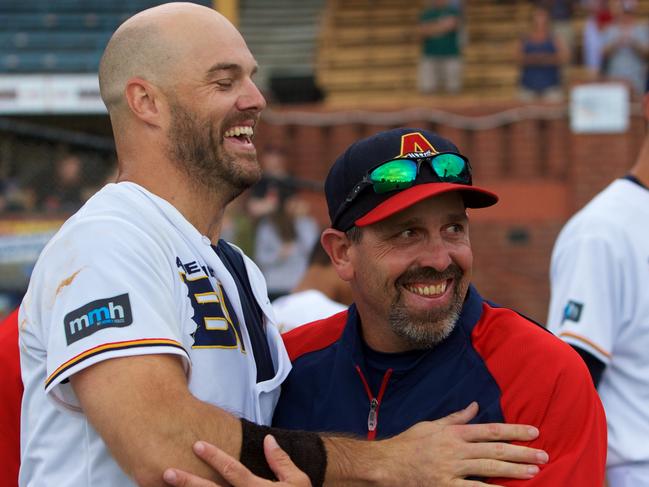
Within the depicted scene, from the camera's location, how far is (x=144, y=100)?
2.94m

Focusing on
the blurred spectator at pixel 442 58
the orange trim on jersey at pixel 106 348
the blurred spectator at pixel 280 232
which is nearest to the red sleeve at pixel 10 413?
the orange trim on jersey at pixel 106 348

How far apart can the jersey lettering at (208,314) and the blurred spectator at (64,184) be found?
7127mm

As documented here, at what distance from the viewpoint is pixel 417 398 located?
2697mm

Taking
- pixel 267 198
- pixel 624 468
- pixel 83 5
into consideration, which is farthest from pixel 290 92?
pixel 624 468

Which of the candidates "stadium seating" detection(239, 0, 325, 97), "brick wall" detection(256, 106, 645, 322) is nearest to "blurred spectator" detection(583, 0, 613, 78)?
"brick wall" detection(256, 106, 645, 322)

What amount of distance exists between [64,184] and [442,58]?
508cm

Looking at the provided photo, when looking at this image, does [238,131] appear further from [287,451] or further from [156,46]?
[287,451]

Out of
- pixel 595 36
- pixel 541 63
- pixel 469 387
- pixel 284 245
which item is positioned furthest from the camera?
pixel 595 36

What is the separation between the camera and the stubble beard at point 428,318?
2.70 metres

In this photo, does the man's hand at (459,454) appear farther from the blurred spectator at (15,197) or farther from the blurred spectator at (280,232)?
the blurred spectator at (15,197)

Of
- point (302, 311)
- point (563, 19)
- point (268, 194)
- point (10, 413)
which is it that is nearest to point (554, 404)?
point (10, 413)

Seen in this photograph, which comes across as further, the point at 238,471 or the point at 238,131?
the point at 238,131

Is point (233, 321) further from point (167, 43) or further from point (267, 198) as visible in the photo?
point (267, 198)

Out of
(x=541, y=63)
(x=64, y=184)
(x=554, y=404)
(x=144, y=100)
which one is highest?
(x=144, y=100)
